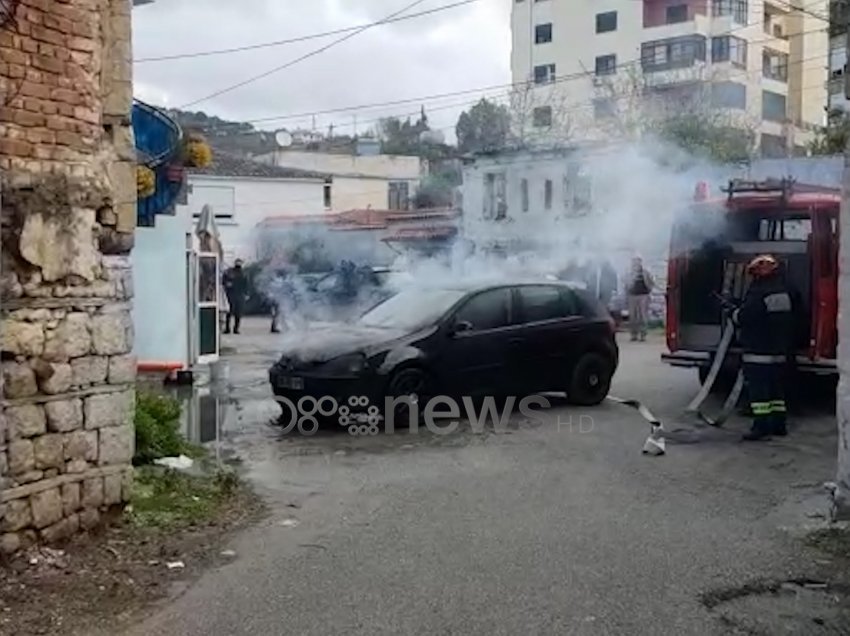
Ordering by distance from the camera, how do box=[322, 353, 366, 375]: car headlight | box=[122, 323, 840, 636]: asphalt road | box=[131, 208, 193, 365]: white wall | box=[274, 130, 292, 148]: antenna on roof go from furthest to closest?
box=[274, 130, 292, 148]: antenna on roof → box=[131, 208, 193, 365]: white wall → box=[322, 353, 366, 375]: car headlight → box=[122, 323, 840, 636]: asphalt road

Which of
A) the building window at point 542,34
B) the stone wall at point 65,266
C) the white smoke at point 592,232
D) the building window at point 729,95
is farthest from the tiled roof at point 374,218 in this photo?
the stone wall at point 65,266

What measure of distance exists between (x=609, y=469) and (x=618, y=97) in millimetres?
32433

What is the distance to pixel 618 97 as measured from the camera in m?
39.8

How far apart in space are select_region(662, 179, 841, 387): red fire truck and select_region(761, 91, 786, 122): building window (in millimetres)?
32407

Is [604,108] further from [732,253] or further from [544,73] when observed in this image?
[732,253]

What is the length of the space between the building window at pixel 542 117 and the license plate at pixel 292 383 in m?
30.2

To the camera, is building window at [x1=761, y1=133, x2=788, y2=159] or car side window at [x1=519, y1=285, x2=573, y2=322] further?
building window at [x1=761, y1=133, x2=788, y2=159]

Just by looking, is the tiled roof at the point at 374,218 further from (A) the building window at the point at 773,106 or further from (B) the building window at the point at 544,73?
(A) the building window at the point at 773,106

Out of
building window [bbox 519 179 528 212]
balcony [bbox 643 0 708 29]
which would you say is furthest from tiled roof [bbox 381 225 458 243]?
balcony [bbox 643 0 708 29]

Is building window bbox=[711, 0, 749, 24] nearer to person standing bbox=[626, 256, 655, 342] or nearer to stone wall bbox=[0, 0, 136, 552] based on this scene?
person standing bbox=[626, 256, 655, 342]

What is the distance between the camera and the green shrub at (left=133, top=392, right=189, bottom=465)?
9023mm

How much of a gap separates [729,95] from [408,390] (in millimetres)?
34532

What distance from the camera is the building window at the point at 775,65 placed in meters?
43.8

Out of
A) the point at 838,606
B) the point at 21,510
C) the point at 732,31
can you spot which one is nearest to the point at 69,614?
the point at 21,510
